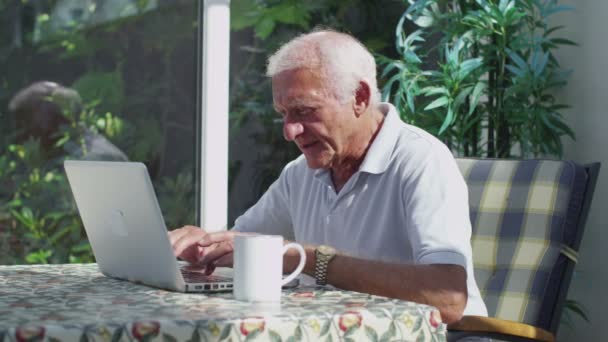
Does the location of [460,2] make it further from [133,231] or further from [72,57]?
[133,231]

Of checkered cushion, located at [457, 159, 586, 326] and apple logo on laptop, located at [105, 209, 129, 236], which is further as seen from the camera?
checkered cushion, located at [457, 159, 586, 326]

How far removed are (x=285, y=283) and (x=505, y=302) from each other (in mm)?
921

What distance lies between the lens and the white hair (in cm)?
210

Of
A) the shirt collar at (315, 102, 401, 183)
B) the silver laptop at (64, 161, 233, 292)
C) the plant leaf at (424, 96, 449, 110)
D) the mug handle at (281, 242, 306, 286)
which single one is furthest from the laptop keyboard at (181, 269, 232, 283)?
the plant leaf at (424, 96, 449, 110)

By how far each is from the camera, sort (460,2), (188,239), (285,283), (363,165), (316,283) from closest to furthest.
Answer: (285,283) < (316,283) < (188,239) < (363,165) < (460,2)

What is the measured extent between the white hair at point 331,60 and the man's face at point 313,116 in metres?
0.02

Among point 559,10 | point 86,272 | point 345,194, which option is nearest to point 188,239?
point 86,272

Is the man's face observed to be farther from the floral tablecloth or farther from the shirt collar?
the floral tablecloth

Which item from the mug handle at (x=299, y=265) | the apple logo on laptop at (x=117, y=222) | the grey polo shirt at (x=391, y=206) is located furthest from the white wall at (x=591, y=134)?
the apple logo on laptop at (x=117, y=222)

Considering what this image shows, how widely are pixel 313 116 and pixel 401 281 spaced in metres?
0.50

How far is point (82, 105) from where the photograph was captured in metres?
3.66

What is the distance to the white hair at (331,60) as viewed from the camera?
6.88 ft

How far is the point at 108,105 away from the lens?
12.1 feet

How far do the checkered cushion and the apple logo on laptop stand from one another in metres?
1.02
